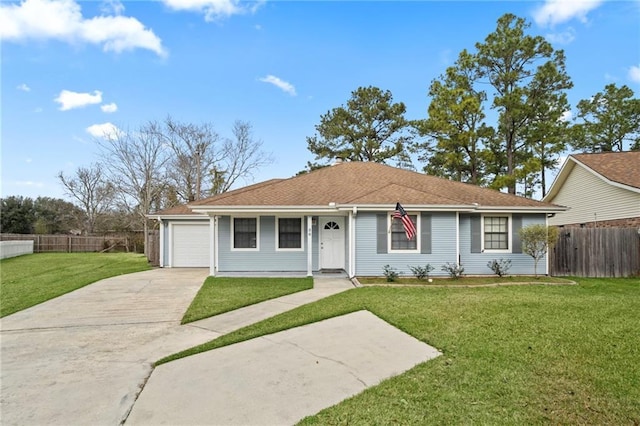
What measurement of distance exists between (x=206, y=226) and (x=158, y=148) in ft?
63.4

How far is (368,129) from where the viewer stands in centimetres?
2791

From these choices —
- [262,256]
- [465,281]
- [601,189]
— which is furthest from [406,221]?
[601,189]

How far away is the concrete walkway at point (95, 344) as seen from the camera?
3443 millimetres

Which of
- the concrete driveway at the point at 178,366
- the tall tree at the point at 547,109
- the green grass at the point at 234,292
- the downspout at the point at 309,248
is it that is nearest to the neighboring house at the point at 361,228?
the downspout at the point at 309,248

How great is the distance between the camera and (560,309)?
22.3 feet

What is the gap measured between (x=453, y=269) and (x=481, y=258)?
1.31 meters

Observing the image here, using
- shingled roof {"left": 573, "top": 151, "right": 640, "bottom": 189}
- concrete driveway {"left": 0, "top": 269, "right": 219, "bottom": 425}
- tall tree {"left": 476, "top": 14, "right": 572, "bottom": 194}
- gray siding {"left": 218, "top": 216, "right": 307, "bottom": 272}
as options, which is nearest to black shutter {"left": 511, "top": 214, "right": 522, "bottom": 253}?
shingled roof {"left": 573, "top": 151, "right": 640, "bottom": 189}

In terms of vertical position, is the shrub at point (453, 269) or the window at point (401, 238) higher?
the window at point (401, 238)

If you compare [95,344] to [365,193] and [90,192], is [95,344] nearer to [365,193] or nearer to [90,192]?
[365,193]

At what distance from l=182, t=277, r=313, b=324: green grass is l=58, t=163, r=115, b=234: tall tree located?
3373cm

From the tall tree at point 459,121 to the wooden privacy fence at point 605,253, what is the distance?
446 inches

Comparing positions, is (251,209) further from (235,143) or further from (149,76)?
(235,143)

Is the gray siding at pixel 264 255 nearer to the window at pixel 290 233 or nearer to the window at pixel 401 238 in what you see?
the window at pixel 290 233

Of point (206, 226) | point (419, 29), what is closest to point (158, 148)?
point (206, 226)
